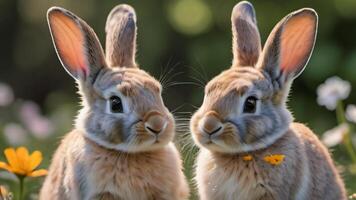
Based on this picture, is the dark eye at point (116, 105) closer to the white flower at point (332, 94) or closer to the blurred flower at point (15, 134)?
the white flower at point (332, 94)

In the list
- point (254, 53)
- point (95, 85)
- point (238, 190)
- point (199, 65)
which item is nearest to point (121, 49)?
point (95, 85)

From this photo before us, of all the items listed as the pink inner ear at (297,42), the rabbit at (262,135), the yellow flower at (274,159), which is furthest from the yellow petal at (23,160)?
the pink inner ear at (297,42)

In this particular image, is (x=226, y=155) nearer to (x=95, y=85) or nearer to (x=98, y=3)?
(x=95, y=85)

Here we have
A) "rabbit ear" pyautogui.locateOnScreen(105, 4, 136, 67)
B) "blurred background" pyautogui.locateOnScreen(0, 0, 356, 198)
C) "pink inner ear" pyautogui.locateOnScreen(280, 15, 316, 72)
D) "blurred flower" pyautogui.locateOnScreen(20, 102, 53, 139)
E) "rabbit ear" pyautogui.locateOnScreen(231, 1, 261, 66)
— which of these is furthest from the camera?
"blurred background" pyautogui.locateOnScreen(0, 0, 356, 198)

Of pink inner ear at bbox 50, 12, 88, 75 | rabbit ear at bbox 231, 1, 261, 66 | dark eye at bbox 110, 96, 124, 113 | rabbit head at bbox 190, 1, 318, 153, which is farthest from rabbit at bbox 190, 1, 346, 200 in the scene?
pink inner ear at bbox 50, 12, 88, 75

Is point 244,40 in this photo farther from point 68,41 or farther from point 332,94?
point 68,41

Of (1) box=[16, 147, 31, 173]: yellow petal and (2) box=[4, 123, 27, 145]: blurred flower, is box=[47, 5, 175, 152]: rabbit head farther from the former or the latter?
(2) box=[4, 123, 27, 145]: blurred flower
